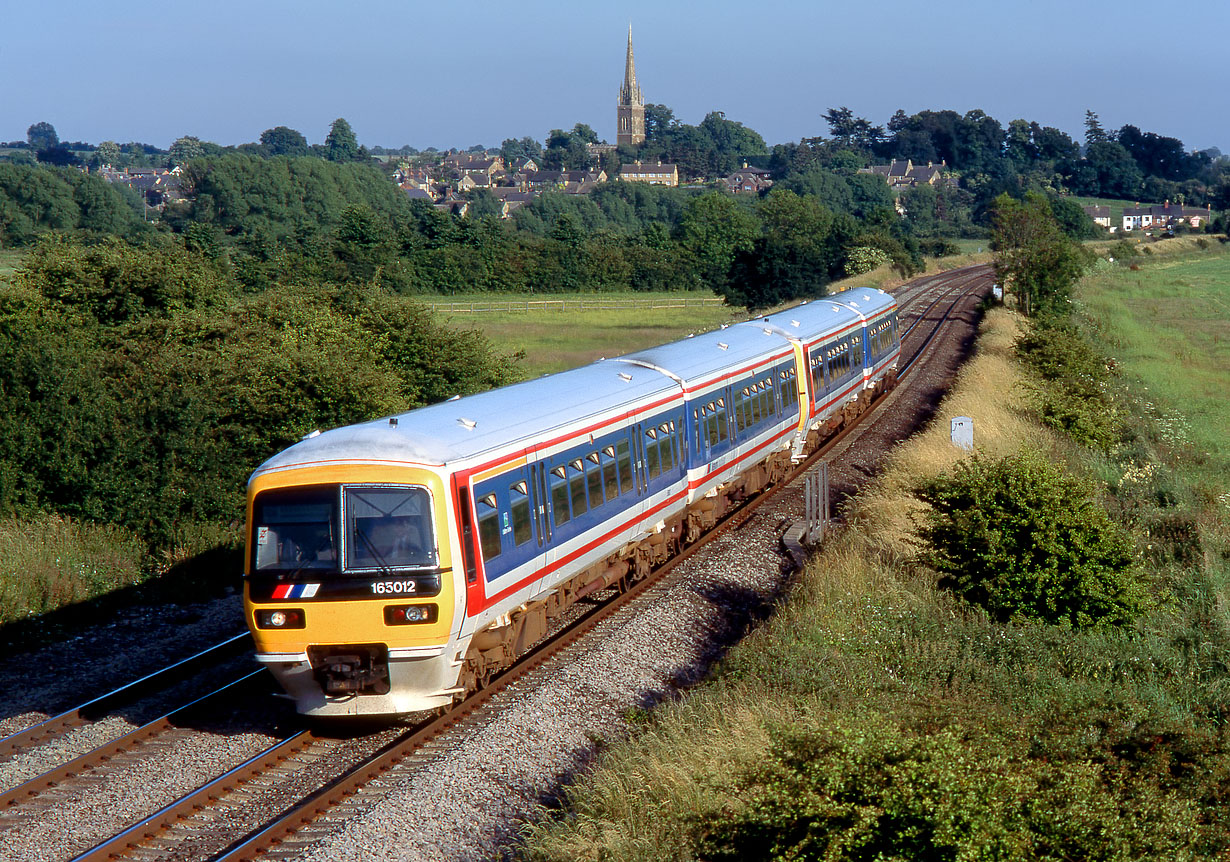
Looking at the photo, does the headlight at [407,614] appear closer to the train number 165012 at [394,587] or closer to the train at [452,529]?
the train at [452,529]

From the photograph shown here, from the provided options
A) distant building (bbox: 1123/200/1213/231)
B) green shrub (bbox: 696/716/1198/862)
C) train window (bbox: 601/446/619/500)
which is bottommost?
green shrub (bbox: 696/716/1198/862)

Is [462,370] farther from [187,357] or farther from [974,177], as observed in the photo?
[974,177]

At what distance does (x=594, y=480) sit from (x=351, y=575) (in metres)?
4.32

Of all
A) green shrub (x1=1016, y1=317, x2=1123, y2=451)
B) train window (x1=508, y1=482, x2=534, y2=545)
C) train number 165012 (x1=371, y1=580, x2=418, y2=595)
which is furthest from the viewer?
green shrub (x1=1016, y1=317, x2=1123, y2=451)

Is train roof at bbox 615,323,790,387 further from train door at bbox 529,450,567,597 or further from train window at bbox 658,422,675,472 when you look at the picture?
train door at bbox 529,450,567,597

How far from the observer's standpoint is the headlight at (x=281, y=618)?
10.2 meters

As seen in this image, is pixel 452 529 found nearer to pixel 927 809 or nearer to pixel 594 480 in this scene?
pixel 594 480

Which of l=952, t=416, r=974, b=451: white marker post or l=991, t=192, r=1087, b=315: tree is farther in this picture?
l=991, t=192, r=1087, b=315: tree

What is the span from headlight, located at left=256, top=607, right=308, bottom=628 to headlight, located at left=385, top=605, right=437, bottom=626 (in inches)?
29.3

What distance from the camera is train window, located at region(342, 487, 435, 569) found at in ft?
33.6

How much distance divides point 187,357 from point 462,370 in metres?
6.32

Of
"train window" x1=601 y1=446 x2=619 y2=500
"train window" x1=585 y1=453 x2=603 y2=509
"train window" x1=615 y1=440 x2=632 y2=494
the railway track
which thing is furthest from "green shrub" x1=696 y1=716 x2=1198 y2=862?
"train window" x1=615 y1=440 x2=632 y2=494

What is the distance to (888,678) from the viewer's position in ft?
34.4

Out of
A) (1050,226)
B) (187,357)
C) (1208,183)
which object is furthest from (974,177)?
(187,357)
